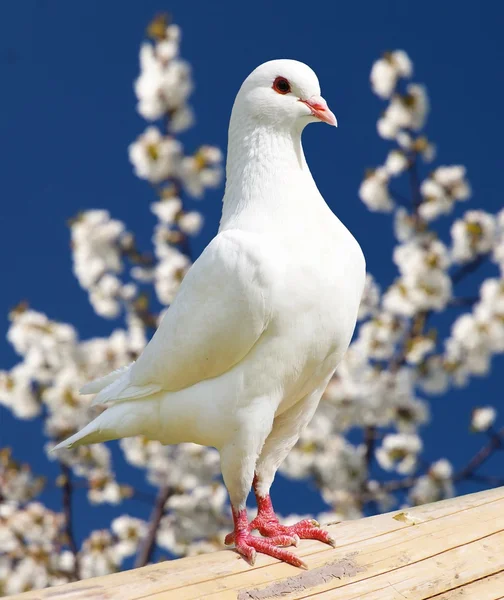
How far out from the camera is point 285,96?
2537 mm

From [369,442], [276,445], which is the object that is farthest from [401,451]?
[276,445]

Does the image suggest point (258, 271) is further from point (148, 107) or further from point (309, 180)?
point (148, 107)

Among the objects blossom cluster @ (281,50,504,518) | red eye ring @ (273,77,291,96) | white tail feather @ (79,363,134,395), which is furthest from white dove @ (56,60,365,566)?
blossom cluster @ (281,50,504,518)

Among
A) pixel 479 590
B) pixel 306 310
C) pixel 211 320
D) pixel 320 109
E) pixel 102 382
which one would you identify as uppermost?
pixel 320 109

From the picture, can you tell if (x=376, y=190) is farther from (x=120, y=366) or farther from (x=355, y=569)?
(x=355, y=569)

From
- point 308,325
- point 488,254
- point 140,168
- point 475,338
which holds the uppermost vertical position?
point 140,168

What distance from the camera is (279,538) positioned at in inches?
98.5

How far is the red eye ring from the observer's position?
2.54 m

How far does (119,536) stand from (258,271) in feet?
15.4

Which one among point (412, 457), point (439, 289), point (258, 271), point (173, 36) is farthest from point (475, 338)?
point (258, 271)

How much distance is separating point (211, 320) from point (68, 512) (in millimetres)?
4051

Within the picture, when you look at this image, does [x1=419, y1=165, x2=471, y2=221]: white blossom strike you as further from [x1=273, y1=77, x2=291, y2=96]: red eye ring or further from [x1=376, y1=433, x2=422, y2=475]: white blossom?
[x1=273, y1=77, x2=291, y2=96]: red eye ring

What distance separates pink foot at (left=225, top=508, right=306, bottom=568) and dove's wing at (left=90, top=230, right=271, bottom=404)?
0.48 m

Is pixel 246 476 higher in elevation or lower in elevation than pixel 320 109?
lower
